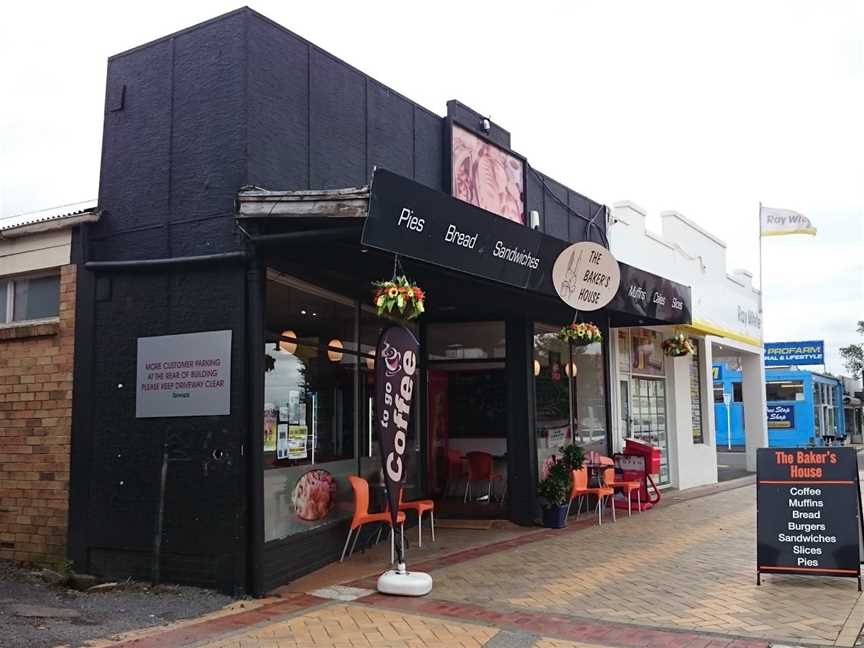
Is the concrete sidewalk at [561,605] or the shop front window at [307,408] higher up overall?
the shop front window at [307,408]

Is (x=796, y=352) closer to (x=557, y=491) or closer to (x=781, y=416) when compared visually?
(x=781, y=416)

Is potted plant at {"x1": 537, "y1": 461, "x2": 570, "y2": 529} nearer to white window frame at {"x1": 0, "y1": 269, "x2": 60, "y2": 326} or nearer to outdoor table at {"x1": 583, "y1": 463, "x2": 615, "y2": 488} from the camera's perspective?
outdoor table at {"x1": 583, "y1": 463, "x2": 615, "y2": 488}

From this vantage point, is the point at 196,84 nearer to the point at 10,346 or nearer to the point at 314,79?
the point at 314,79

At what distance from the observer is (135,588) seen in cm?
686

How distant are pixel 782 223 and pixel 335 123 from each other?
17.5 meters

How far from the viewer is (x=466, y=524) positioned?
1056 centimetres

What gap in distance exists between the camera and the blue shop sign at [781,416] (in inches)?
1150

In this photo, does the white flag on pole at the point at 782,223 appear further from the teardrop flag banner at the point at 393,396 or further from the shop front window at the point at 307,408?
the teardrop flag banner at the point at 393,396

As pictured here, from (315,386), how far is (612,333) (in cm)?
701

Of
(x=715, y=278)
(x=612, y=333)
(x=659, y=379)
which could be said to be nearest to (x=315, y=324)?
(x=612, y=333)

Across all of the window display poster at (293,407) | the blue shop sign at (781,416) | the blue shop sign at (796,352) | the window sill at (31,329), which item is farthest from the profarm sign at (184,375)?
the blue shop sign at (796,352)

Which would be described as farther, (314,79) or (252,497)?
(314,79)

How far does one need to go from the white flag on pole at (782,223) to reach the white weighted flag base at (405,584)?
1822cm

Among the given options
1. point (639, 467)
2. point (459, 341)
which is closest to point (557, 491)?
point (459, 341)
